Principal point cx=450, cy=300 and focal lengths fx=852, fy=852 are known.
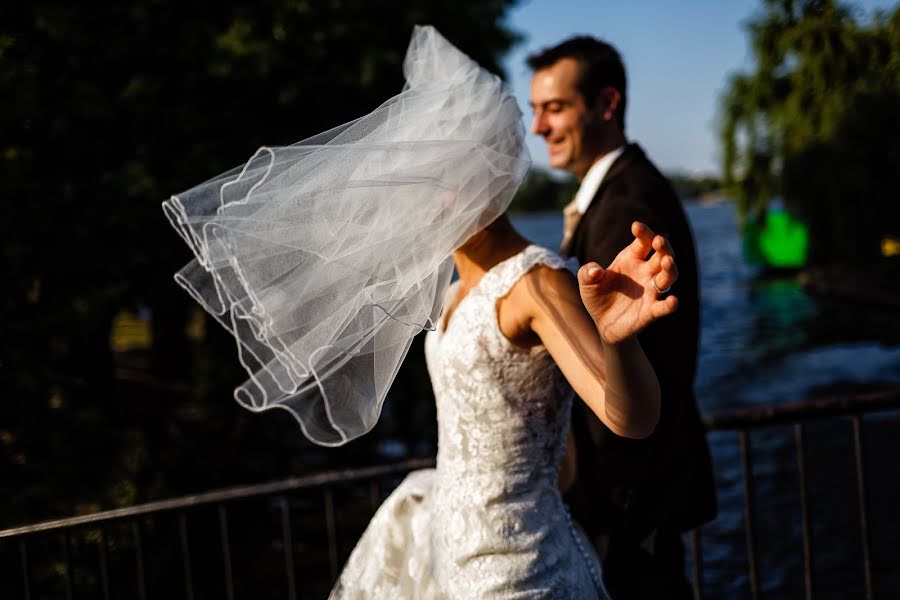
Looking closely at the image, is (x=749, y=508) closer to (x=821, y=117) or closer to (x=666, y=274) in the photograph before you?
(x=666, y=274)

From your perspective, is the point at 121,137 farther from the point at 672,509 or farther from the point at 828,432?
the point at 828,432

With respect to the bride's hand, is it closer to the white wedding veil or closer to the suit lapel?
the white wedding veil

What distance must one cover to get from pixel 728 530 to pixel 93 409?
9108 mm

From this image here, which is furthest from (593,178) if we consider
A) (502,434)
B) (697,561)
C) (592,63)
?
(697,561)

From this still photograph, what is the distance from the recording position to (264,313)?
6.02 feet

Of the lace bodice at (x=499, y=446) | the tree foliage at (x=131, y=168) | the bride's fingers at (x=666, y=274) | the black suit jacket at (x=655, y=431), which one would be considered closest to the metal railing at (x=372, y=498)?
the black suit jacket at (x=655, y=431)


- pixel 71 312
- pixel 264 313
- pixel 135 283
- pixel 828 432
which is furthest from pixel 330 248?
pixel 828 432

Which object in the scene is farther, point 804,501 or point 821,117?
point 821,117

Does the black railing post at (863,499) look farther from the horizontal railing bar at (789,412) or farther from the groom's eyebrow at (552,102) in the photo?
the groom's eyebrow at (552,102)

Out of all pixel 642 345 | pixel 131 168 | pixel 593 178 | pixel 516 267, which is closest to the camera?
pixel 516 267

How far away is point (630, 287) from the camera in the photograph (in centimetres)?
146

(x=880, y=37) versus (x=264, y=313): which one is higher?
(x=880, y=37)

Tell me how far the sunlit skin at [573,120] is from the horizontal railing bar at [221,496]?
45.9 inches

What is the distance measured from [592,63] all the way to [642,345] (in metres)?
1.04
